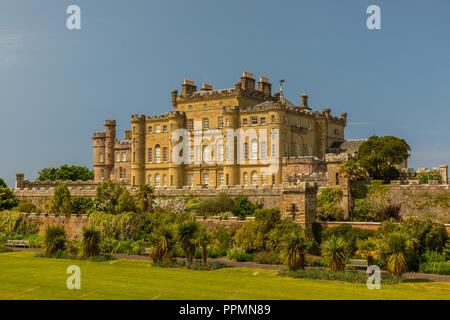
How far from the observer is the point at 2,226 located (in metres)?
49.3

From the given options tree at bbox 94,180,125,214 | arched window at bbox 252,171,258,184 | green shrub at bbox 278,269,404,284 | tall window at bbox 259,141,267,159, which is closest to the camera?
green shrub at bbox 278,269,404,284

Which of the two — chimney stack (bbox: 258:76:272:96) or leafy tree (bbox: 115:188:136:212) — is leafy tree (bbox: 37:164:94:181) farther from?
leafy tree (bbox: 115:188:136:212)

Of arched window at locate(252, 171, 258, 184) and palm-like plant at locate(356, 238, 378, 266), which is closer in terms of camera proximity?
palm-like plant at locate(356, 238, 378, 266)

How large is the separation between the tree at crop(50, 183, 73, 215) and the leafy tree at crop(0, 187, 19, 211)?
4.86 m

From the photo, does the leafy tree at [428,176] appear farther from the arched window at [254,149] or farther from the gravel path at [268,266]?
the gravel path at [268,266]

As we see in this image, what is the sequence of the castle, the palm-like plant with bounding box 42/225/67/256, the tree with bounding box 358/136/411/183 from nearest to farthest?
the palm-like plant with bounding box 42/225/67/256 < the tree with bounding box 358/136/411/183 < the castle

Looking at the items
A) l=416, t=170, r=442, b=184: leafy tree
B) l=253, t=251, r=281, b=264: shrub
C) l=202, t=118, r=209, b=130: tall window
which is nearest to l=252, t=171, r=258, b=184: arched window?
l=202, t=118, r=209, b=130: tall window

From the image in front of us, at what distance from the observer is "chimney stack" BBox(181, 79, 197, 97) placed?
66.1 metres

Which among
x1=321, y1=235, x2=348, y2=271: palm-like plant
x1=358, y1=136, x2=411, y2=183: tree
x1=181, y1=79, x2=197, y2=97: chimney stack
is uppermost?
x1=181, y1=79, x2=197, y2=97: chimney stack

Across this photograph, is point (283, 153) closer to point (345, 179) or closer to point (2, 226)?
point (345, 179)

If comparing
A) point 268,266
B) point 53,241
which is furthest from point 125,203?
point 268,266
